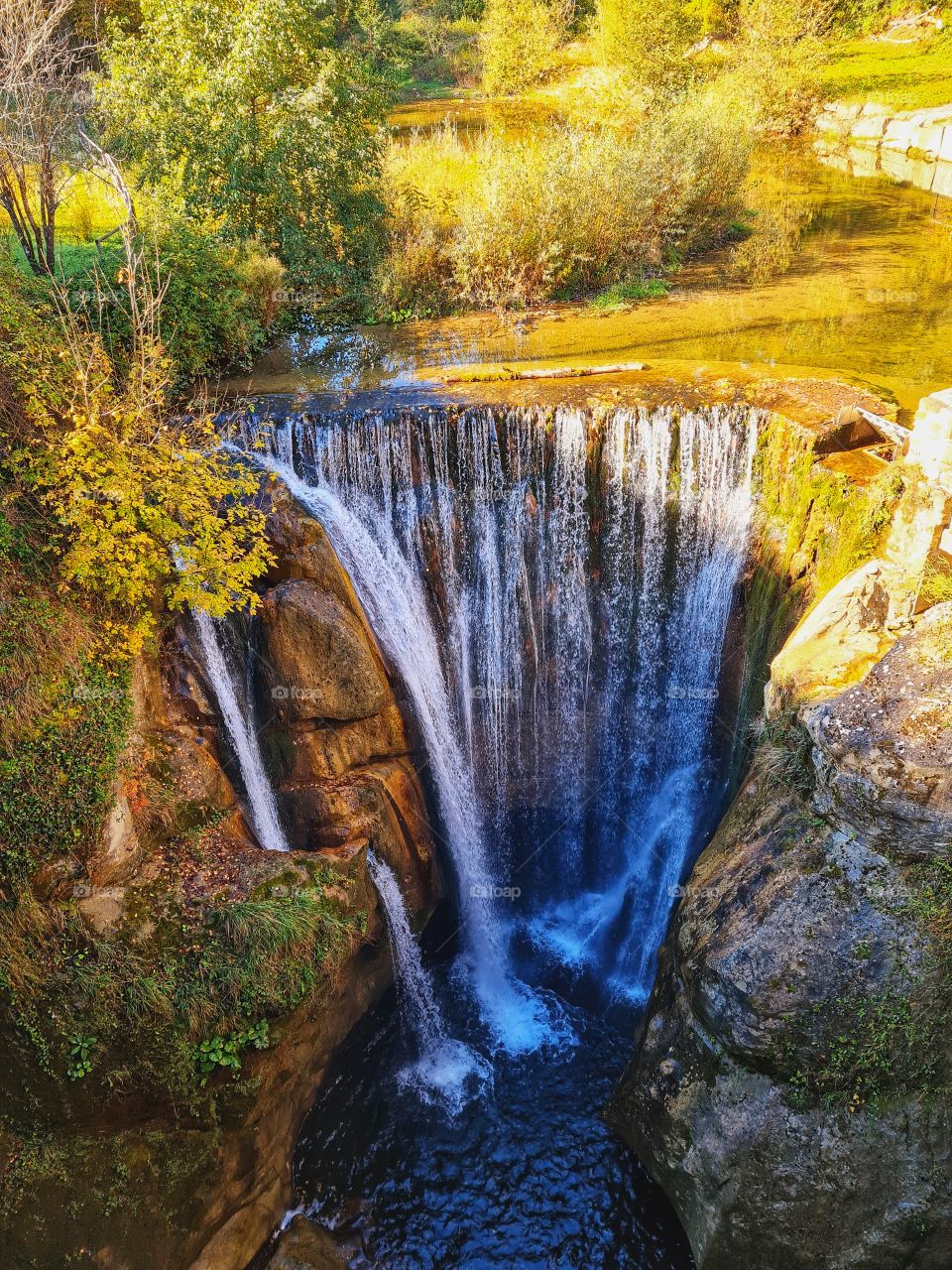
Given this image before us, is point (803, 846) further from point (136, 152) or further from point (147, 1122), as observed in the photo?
point (136, 152)

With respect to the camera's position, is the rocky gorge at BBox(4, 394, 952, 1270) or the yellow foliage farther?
the yellow foliage

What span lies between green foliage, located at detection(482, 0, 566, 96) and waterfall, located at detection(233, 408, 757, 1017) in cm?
2441

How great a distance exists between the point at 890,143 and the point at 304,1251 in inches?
1293

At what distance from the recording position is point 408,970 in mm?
8688

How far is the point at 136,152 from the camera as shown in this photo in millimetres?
12781

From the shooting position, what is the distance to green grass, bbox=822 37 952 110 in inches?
1060

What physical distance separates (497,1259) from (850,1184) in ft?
10.1

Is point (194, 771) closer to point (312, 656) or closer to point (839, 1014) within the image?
point (312, 656)

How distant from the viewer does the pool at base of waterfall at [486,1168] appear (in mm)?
6645

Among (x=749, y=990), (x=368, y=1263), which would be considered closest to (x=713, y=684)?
(x=749, y=990)

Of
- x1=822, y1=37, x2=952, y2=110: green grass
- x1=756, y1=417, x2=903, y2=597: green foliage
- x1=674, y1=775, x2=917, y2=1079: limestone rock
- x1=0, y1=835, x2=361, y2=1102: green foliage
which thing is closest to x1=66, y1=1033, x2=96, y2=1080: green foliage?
x1=0, y1=835, x2=361, y2=1102: green foliage

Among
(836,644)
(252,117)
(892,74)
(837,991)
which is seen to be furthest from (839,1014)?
(892,74)

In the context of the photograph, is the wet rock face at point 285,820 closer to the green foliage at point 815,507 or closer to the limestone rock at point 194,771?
the limestone rock at point 194,771

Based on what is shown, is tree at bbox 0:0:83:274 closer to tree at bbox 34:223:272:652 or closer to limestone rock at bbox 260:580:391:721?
tree at bbox 34:223:272:652
